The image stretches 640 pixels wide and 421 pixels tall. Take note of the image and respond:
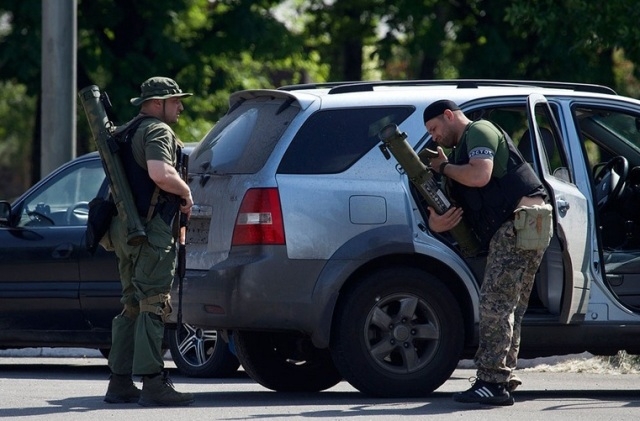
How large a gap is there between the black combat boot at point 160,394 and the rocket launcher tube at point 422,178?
1.62m

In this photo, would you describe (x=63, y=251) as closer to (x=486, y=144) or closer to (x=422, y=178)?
(x=422, y=178)

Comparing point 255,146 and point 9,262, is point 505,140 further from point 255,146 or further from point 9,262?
point 9,262

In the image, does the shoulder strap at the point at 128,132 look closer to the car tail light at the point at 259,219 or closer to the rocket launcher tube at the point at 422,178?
the car tail light at the point at 259,219

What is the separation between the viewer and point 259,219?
25.3ft

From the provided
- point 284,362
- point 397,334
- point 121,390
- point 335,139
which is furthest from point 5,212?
point 397,334

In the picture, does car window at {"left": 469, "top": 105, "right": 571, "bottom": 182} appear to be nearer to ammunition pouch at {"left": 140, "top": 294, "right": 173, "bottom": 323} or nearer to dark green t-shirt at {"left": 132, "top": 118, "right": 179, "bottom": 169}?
dark green t-shirt at {"left": 132, "top": 118, "right": 179, "bottom": 169}

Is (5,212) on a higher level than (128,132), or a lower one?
lower

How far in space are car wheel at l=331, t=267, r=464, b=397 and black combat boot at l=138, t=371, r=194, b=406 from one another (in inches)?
33.1

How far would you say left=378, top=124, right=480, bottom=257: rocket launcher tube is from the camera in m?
7.46

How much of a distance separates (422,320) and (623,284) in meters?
1.48

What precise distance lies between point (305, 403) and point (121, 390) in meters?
0.99

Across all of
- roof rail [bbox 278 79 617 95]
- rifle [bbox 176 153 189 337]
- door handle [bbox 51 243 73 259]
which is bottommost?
door handle [bbox 51 243 73 259]

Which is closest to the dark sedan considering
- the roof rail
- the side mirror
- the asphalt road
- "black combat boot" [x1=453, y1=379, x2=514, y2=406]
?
the side mirror

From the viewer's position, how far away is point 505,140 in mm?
7695
